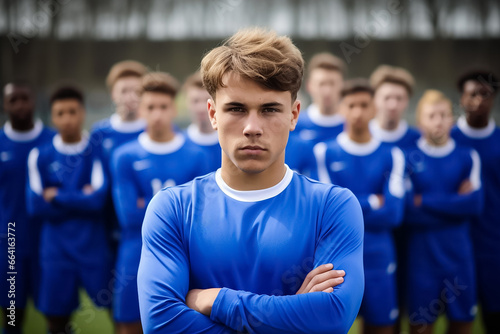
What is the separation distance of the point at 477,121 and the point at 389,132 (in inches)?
27.1

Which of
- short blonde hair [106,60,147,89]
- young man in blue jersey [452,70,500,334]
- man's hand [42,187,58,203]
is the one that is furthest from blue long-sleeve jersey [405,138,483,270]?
man's hand [42,187,58,203]

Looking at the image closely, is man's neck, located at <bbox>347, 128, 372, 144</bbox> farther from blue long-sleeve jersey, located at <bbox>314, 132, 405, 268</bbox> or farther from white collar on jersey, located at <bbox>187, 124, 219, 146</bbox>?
white collar on jersey, located at <bbox>187, 124, 219, 146</bbox>

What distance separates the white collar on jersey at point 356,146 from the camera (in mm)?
3803

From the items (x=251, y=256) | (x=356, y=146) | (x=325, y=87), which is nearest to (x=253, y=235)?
(x=251, y=256)

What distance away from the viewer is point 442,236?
150 inches

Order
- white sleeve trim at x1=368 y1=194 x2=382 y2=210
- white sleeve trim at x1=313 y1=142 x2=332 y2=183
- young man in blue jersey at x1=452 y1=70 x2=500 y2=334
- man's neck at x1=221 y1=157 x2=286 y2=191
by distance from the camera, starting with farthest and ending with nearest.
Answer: young man in blue jersey at x1=452 y1=70 x2=500 y2=334 < white sleeve trim at x1=313 y1=142 x2=332 y2=183 < white sleeve trim at x1=368 y1=194 x2=382 y2=210 < man's neck at x1=221 y1=157 x2=286 y2=191

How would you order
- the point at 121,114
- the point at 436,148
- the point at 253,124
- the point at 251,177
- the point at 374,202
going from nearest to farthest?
1. the point at 253,124
2. the point at 251,177
3. the point at 374,202
4. the point at 436,148
5. the point at 121,114

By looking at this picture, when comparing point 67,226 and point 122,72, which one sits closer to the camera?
point 67,226

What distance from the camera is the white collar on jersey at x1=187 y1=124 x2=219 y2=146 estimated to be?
154 inches

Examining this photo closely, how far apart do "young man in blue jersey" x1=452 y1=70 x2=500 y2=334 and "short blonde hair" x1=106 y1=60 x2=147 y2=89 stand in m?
2.49

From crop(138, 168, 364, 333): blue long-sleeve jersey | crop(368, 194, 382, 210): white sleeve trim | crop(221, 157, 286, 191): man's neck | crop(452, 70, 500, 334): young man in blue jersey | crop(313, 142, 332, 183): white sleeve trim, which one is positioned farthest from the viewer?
crop(452, 70, 500, 334): young man in blue jersey

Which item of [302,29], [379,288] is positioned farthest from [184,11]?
[379,288]

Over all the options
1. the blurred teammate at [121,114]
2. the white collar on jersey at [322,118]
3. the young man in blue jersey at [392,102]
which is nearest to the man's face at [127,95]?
the blurred teammate at [121,114]

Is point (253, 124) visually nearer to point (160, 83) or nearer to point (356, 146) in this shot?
point (356, 146)
